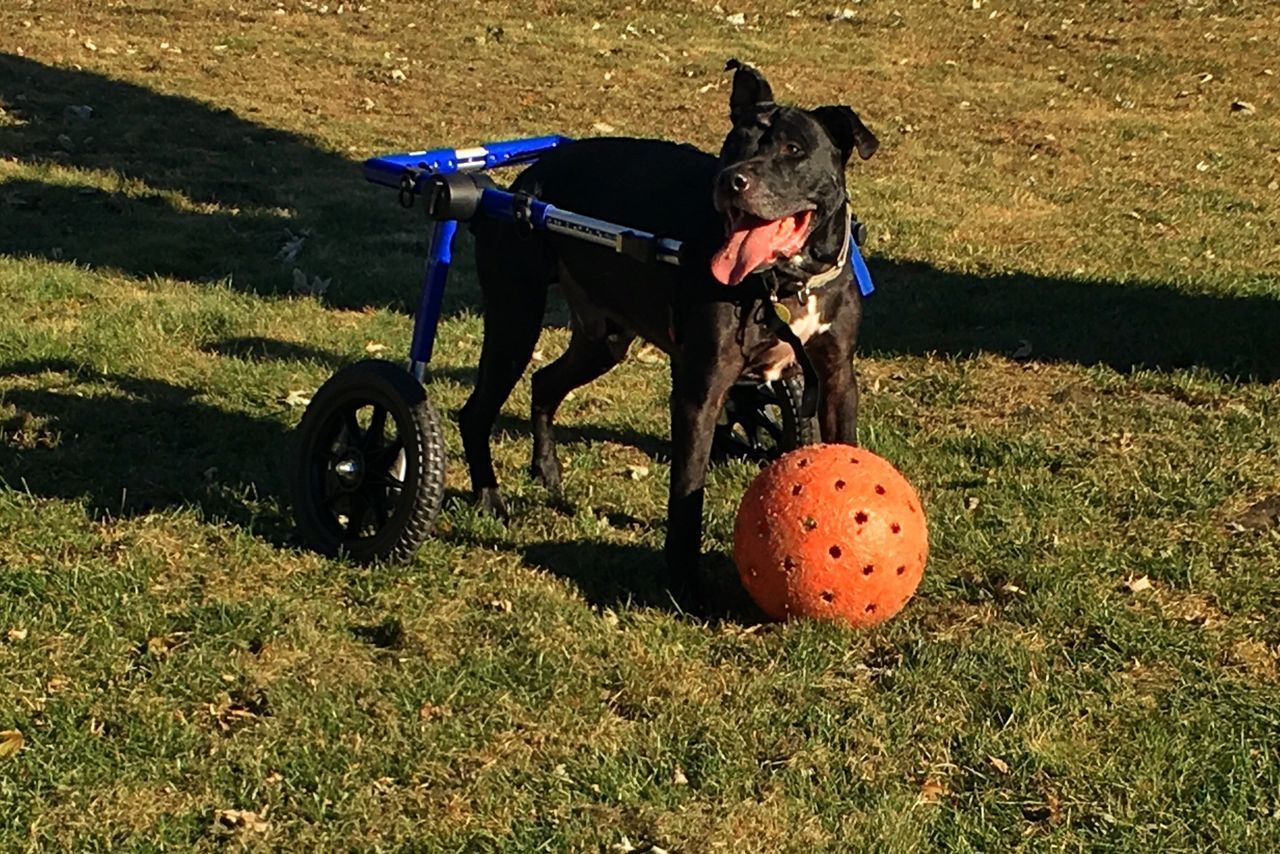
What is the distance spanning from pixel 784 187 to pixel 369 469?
196cm

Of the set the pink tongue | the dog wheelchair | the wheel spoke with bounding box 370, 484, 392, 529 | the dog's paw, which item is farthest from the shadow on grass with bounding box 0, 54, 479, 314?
the pink tongue

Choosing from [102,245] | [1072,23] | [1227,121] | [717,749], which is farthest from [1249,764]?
[1072,23]

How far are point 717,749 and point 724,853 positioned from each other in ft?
1.72

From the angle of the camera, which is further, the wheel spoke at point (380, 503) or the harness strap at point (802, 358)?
the wheel spoke at point (380, 503)

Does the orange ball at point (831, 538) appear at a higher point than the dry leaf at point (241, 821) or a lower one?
higher

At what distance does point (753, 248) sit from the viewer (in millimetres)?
5055

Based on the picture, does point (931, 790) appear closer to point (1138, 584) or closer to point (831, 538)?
point (831, 538)

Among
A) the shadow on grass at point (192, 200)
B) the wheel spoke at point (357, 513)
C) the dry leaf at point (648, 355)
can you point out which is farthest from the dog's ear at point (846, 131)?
the shadow on grass at point (192, 200)

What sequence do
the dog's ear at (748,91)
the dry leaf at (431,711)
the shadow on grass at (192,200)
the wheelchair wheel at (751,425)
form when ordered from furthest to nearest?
the shadow on grass at (192,200)
the wheelchair wheel at (751,425)
the dog's ear at (748,91)
the dry leaf at (431,711)

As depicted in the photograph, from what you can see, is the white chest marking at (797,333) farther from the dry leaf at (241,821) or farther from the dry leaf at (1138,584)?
the dry leaf at (241,821)

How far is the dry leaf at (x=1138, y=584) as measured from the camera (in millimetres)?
5641

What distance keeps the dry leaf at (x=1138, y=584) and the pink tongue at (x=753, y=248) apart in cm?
185

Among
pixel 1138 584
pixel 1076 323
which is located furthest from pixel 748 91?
pixel 1076 323

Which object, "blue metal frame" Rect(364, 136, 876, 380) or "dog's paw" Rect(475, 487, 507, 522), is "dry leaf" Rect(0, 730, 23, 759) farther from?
"dog's paw" Rect(475, 487, 507, 522)
